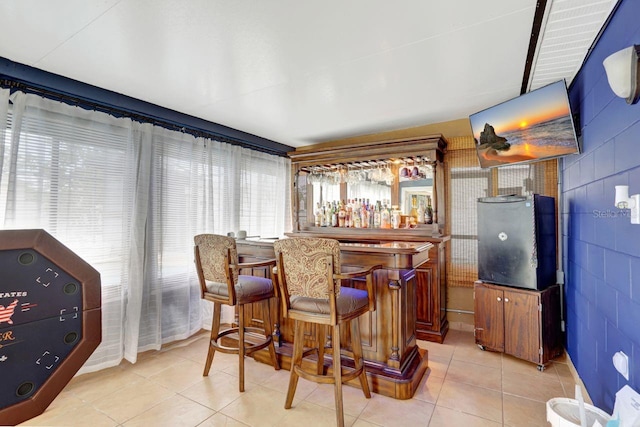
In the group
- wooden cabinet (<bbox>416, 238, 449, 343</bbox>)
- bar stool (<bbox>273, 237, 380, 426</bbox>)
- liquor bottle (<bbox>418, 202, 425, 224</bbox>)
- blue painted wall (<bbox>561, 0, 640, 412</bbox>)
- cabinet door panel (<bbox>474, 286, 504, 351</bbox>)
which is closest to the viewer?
blue painted wall (<bbox>561, 0, 640, 412</bbox>)

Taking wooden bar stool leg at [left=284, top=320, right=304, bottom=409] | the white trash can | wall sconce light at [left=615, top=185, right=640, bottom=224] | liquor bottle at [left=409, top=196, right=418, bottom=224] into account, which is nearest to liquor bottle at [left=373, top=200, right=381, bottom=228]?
liquor bottle at [left=409, top=196, right=418, bottom=224]

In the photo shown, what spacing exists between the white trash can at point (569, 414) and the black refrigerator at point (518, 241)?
48.9 inches

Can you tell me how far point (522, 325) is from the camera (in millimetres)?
2779

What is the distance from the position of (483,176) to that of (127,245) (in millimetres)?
3709

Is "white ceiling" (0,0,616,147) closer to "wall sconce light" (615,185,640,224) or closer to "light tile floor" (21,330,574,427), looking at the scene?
"wall sconce light" (615,185,640,224)

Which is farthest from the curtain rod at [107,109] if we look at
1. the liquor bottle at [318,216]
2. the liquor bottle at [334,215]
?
the liquor bottle at [334,215]

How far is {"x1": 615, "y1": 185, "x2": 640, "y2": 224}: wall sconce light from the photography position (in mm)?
1360

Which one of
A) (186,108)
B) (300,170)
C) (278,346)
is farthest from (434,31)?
(300,170)

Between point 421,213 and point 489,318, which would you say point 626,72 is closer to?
point 489,318

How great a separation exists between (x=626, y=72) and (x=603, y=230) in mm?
933

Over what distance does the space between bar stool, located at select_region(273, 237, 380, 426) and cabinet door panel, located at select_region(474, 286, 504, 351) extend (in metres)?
1.53

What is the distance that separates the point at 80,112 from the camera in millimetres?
2613

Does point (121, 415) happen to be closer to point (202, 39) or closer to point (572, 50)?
point (202, 39)

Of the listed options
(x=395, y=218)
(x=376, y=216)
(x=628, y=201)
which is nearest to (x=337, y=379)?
(x=628, y=201)
